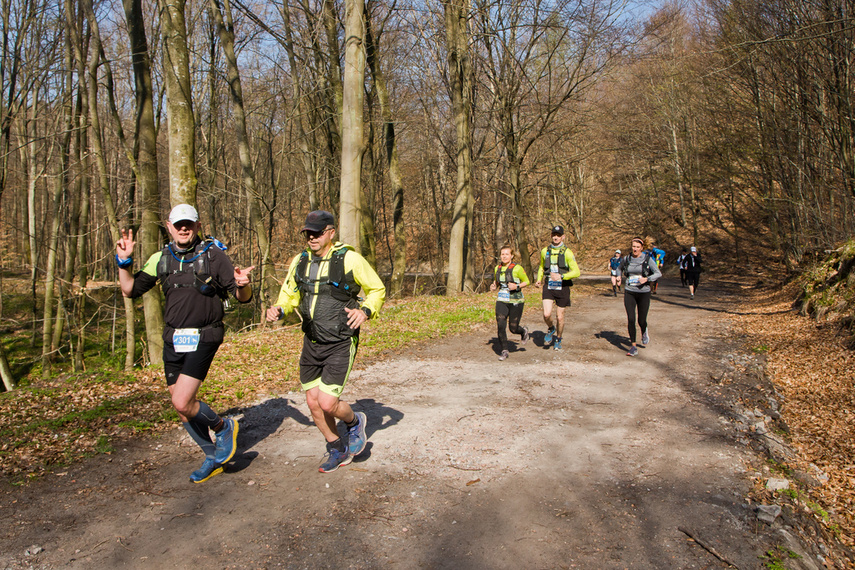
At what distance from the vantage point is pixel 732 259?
103 feet

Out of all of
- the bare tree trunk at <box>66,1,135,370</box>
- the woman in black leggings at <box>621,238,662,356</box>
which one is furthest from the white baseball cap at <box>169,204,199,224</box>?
the bare tree trunk at <box>66,1,135,370</box>

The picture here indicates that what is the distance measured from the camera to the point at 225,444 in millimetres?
4551

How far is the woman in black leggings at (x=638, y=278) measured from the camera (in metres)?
9.56

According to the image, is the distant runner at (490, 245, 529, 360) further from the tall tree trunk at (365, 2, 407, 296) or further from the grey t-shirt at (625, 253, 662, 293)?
the tall tree trunk at (365, 2, 407, 296)

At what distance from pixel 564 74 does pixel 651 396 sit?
1683 cm

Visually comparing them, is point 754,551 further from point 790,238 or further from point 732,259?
point 732,259

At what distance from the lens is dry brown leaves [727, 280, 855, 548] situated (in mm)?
4848

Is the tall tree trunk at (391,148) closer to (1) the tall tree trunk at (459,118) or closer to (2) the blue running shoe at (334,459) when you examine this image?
A: (1) the tall tree trunk at (459,118)

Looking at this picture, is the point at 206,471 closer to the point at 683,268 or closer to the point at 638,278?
the point at 638,278

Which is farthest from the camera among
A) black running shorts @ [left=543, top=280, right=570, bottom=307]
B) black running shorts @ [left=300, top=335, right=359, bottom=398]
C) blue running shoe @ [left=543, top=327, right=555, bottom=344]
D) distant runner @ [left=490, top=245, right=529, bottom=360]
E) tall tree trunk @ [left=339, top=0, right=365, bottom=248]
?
tall tree trunk @ [left=339, top=0, right=365, bottom=248]

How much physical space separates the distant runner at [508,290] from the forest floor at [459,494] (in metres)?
2.07

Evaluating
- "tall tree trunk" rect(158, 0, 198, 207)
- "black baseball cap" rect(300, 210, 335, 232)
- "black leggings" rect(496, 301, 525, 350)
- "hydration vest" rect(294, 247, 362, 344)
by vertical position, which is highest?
"tall tree trunk" rect(158, 0, 198, 207)

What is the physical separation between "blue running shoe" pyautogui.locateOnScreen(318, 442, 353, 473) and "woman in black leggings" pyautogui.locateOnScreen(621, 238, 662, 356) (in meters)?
6.54

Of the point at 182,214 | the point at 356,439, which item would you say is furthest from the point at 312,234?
the point at 356,439
